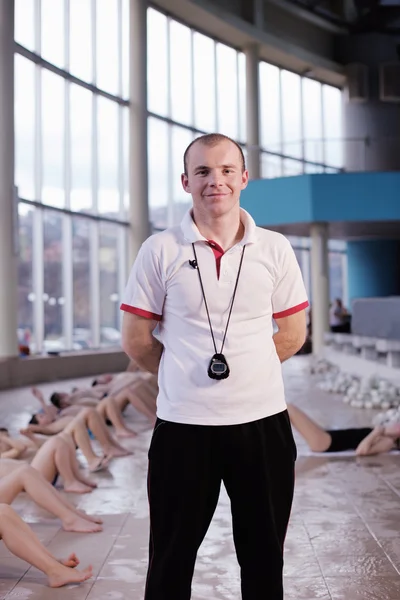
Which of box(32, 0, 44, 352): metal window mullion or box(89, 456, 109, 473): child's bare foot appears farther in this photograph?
box(32, 0, 44, 352): metal window mullion

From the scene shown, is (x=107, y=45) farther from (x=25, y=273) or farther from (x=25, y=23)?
(x=25, y=273)

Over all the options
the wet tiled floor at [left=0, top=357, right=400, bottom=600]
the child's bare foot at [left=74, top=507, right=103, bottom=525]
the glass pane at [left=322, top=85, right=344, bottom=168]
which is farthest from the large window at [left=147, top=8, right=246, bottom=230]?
the child's bare foot at [left=74, top=507, right=103, bottom=525]

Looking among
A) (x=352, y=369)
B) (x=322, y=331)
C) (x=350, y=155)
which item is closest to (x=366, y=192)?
(x=350, y=155)

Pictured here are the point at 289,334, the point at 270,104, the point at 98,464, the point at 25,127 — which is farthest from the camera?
→ the point at 270,104

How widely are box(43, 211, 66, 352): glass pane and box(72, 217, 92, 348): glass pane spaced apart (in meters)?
0.53

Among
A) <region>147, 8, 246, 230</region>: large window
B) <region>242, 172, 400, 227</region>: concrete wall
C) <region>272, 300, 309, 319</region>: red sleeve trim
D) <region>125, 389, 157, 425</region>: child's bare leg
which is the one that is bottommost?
<region>125, 389, 157, 425</region>: child's bare leg

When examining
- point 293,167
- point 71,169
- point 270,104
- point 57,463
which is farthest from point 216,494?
point 270,104

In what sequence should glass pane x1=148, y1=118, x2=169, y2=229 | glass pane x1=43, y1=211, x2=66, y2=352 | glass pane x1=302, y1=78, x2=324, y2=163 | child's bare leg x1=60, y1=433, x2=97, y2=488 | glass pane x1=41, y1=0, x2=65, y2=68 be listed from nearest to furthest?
child's bare leg x1=60, y1=433, x2=97, y2=488, glass pane x1=41, y1=0, x2=65, y2=68, glass pane x1=43, y1=211, x2=66, y2=352, glass pane x1=148, y1=118, x2=169, y2=229, glass pane x1=302, y1=78, x2=324, y2=163

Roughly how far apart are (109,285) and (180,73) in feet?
20.5

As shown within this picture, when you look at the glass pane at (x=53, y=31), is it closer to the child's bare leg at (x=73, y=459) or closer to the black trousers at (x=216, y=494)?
the child's bare leg at (x=73, y=459)

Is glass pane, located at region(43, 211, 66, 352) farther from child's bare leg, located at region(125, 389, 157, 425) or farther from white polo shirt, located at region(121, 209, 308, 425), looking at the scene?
white polo shirt, located at region(121, 209, 308, 425)

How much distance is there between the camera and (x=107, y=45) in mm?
18625

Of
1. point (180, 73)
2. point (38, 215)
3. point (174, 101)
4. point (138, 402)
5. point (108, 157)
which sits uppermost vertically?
point (180, 73)

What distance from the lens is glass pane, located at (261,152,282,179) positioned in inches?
789
